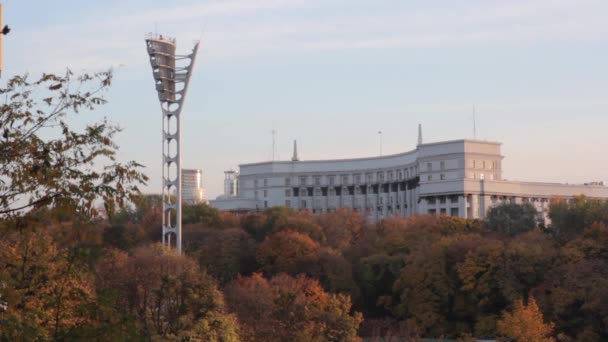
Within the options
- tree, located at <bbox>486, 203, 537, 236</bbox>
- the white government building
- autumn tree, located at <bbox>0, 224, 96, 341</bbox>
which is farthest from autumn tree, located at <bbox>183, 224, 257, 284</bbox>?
autumn tree, located at <bbox>0, 224, 96, 341</bbox>

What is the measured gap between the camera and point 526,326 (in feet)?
236

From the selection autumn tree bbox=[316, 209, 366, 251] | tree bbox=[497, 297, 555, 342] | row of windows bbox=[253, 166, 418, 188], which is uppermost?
row of windows bbox=[253, 166, 418, 188]

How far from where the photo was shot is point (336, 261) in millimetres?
95688

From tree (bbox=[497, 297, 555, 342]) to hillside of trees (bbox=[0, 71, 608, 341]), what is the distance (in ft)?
0.41

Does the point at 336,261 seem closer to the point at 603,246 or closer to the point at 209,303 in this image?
the point at 603,246

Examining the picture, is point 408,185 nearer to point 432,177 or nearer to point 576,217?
point 432,177

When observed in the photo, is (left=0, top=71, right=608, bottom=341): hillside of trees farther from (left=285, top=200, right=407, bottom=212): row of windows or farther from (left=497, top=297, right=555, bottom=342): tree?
(left=285, top=200, right=407, bottom=212): row of windows

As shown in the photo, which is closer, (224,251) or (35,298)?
(35,298)

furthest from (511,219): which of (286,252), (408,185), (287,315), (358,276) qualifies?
(408,185)

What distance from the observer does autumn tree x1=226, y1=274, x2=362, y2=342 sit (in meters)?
66.5

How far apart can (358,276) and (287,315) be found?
2812 cm

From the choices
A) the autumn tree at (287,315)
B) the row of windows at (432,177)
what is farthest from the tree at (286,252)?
the row of windows at (432,177)

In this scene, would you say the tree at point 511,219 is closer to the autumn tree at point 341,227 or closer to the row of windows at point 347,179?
the autumn tree at point 341,227

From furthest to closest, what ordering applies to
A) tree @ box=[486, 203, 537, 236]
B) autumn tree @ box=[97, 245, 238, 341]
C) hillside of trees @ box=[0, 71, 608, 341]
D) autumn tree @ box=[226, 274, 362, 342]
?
1. tree @ box=[486, 203, 537, 236]
2. autumn tree @ box=[226, 274, 362, 342]
3. autumn tree @ box=[97, 245, 238, 341]
4. hillside of trees @ box=[0, 71, 608, 341]
